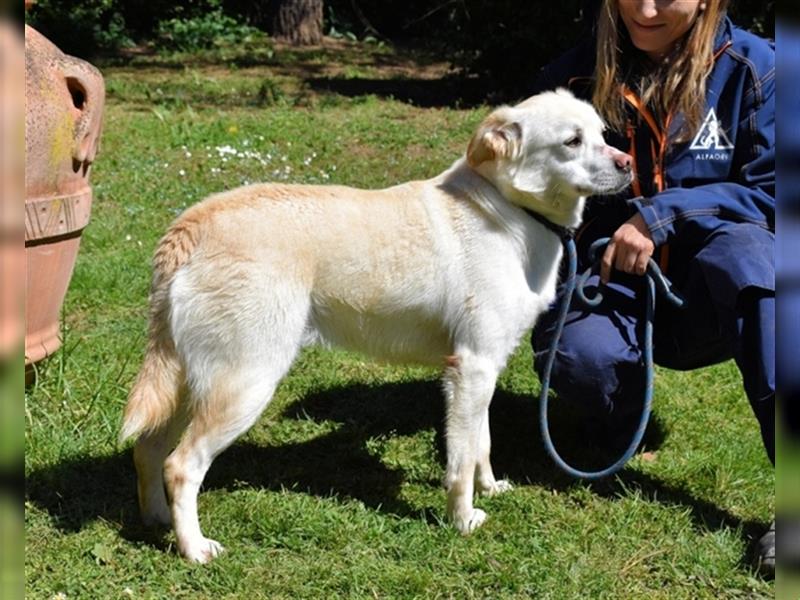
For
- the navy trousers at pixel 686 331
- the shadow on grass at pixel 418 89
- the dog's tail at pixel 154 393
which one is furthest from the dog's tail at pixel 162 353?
the shadow on grass at pixel 418 89

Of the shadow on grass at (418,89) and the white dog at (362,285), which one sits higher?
the white dog at (362,285)

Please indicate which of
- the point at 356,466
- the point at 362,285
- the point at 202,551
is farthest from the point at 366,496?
the point at 362,285

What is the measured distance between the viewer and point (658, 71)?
359cm

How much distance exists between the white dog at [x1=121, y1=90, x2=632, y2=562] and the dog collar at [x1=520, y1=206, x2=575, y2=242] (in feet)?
0.07

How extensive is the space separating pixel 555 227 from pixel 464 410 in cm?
74

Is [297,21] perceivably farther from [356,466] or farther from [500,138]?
[500,138]

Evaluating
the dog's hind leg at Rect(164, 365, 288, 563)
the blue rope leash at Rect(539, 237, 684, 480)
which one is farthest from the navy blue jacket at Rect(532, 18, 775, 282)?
the dog's hind leg at Rect(164, 365, 288, 563)

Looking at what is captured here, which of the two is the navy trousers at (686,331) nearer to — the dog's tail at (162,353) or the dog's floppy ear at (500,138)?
the dog's floppy ear at (500,138)

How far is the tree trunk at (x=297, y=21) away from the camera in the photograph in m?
15.8

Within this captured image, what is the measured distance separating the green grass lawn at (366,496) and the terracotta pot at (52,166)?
13.3 inches

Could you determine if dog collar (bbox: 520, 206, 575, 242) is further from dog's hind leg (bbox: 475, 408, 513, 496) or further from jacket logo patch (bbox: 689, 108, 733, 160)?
dog's hind leg (bbox: 475, 408, 513, 496)

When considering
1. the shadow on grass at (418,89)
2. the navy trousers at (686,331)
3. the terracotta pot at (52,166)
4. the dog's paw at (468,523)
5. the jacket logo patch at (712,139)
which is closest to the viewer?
the navy trousers at (686,331)

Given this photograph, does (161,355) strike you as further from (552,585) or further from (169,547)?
(552,585)

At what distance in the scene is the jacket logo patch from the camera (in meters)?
3.54
